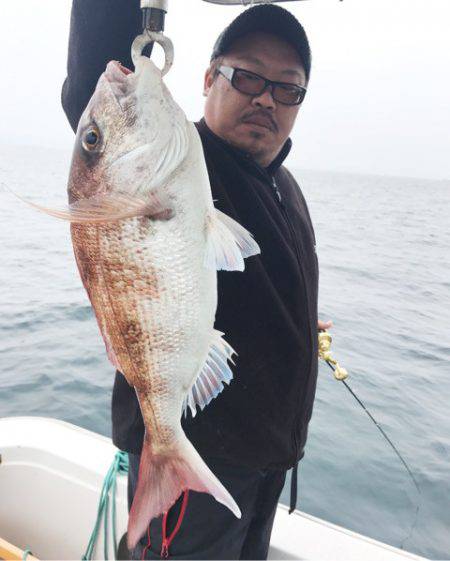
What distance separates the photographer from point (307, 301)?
6.57 ft

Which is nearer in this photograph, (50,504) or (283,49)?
(283,49)

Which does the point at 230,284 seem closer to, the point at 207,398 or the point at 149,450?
the point at 207,398

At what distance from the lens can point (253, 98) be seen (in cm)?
198

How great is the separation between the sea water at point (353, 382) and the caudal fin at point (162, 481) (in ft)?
3.36

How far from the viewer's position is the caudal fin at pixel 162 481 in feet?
4.88

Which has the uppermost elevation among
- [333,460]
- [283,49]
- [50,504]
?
[283,49]

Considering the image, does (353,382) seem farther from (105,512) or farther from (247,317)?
(247,317)

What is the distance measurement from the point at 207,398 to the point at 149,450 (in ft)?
0.84

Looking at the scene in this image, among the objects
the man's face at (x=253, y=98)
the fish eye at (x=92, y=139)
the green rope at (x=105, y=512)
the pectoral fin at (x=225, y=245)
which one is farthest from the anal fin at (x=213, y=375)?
the green rope at (x=105, y=512)

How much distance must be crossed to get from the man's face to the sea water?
904mm

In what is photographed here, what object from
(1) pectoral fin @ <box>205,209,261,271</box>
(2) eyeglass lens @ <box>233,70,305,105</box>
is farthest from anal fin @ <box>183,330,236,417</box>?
(2) eyeglass lens @ <box>233,70,305,105</box>

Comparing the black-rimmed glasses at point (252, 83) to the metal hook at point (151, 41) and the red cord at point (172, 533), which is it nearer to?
the metal hook at point (151, 41)

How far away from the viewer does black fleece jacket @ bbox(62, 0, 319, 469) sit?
161cm

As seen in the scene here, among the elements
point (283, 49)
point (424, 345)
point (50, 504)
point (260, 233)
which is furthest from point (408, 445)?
point (283, 49)
